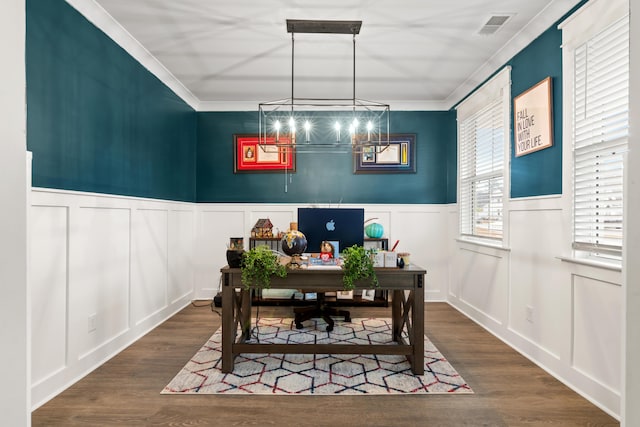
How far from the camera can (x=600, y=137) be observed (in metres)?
2.21

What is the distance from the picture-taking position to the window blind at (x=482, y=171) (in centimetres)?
345

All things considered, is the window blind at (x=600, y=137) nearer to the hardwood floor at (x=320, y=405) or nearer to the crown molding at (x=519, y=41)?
the crown molding at (x=519, y=41)

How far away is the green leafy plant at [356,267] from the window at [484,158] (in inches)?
63.5

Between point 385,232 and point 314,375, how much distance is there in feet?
8.28

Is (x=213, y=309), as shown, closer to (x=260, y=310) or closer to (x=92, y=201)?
(x=260, y=310)

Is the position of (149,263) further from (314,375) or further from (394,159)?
(394,159)

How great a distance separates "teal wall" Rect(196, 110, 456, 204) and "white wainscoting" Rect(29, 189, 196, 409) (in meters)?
1.10

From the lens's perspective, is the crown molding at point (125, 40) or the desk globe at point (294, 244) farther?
the desk globe at point (294, 244)

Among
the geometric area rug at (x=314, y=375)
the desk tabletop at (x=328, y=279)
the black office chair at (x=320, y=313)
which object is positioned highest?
the desk tabletop at (x=328, y=279)

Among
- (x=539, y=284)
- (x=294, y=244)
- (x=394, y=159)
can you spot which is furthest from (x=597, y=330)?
(x=394, y=159)

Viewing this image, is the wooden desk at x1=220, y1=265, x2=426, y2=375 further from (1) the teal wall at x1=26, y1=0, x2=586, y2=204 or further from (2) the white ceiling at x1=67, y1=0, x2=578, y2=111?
(2) the white ceiling at x1=67, y1=0, x2=578, y2=111

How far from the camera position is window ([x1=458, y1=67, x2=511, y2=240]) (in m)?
3.35

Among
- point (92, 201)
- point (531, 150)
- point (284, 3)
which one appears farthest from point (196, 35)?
point (531, 150)

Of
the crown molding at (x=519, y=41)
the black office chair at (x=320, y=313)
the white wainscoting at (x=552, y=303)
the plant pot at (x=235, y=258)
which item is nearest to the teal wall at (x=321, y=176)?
the crown molding at (x=519, y=41)
